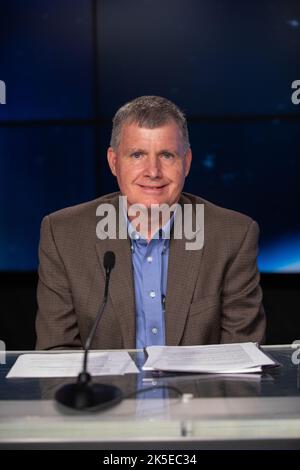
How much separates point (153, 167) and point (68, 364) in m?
0.74


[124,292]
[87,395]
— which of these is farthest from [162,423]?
[124,292]

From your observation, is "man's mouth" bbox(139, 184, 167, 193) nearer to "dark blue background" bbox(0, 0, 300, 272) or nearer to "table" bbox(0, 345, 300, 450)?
"table" bbox(0, 345, 300, 450)

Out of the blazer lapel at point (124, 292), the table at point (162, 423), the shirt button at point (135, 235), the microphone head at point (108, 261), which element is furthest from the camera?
the shirt button at point (135, 235)

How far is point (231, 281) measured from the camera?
6.51 feet

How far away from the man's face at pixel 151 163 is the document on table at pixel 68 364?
59cm

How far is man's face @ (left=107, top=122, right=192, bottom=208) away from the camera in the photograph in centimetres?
194

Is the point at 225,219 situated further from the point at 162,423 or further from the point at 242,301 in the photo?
the point at 162,423

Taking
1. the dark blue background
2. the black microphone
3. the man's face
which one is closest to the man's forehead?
the man's face

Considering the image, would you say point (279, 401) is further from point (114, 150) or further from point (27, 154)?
point (27, 154)

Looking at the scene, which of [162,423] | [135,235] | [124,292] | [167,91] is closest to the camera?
[162,423]

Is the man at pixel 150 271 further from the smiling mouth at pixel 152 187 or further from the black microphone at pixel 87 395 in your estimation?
the black microphone at pixel 87 395

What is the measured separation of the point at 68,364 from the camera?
1.41 meters

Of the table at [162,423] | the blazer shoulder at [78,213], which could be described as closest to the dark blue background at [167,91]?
the blazer shoulder at [78,213]

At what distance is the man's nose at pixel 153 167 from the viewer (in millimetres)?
1942
